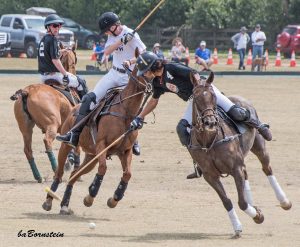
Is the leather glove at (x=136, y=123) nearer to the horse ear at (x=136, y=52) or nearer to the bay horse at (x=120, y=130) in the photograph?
the bay horse at (x=120, y=130)

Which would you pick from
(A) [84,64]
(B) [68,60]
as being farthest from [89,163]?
(A) [84,64]

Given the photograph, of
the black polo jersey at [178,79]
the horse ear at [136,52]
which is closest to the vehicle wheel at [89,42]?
the horse ear at [136,52]

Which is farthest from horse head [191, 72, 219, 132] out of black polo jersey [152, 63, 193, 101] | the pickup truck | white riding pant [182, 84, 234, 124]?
the pickup truck

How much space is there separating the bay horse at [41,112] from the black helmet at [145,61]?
3280 millimetres

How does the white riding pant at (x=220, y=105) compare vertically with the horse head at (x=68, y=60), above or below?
above

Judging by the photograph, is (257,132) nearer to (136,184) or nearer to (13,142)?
(136,184)

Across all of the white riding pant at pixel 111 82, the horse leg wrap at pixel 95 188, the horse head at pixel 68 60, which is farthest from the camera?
the horse head at pixel 68 60

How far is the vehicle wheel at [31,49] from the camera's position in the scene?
5050cm

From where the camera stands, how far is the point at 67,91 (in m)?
16.1

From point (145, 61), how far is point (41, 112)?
145 inches

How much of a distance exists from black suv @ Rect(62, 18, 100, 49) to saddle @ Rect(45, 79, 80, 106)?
4256cm

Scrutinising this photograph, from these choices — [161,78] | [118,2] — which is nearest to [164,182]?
[161,78]

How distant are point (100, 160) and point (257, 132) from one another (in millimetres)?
1994

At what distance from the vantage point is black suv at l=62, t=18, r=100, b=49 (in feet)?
193
